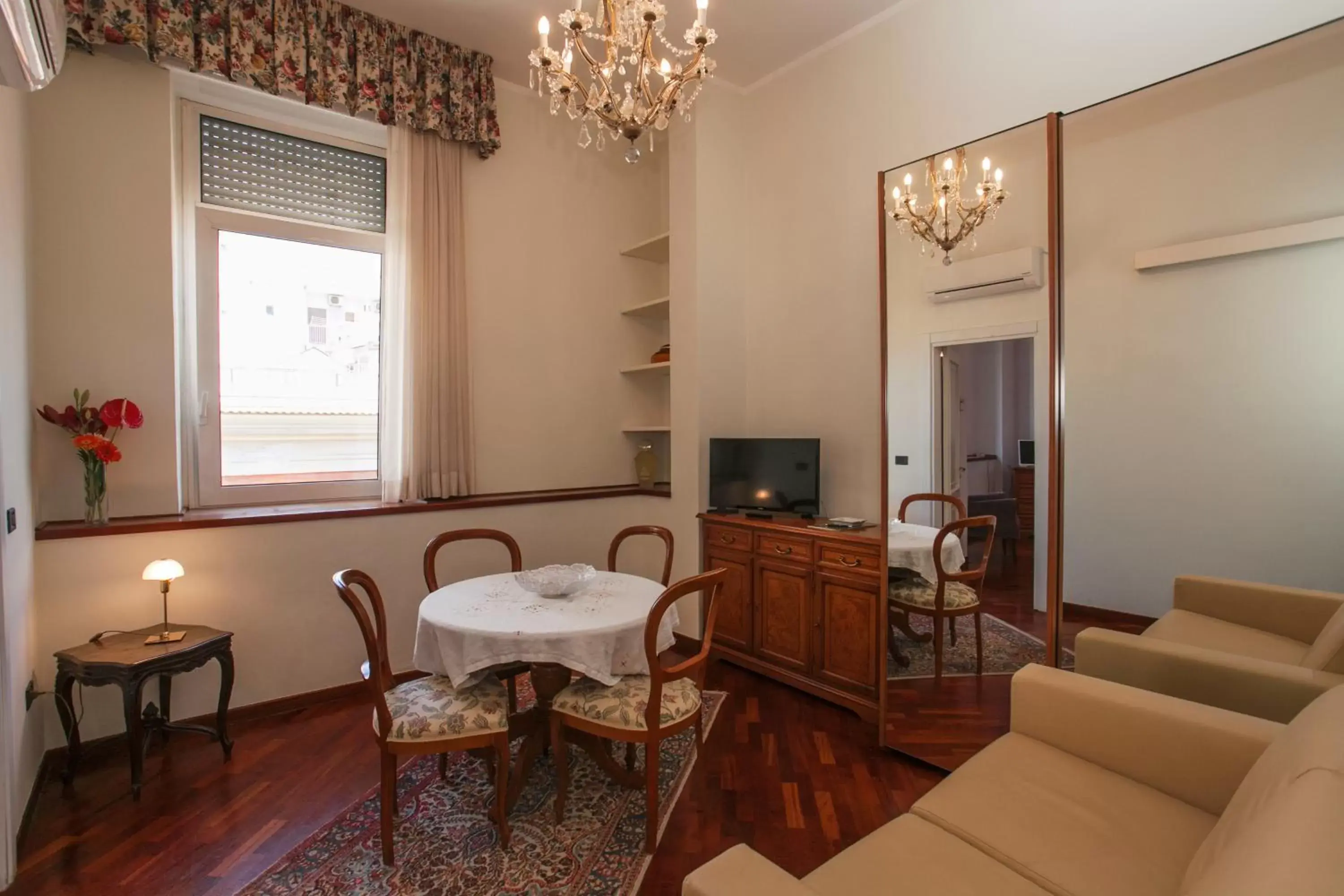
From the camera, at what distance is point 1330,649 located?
5.24 ft

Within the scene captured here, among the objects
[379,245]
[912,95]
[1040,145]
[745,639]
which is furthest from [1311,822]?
[379,245]

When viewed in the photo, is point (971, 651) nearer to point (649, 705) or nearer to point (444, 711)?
point (649, 705)

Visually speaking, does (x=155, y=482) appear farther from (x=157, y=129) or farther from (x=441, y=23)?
(x=441, y=23)

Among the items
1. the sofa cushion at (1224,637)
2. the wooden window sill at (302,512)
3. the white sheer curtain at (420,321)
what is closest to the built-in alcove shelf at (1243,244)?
the sofa cushion at (1224,637)

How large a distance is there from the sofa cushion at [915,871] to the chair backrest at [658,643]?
2.50 feet

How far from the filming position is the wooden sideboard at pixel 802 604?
2.86 metres

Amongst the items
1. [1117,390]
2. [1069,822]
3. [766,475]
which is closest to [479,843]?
[1069,822]

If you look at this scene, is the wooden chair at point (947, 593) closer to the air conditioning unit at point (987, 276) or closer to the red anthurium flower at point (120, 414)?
the air conditioning unit at point (987, 276)

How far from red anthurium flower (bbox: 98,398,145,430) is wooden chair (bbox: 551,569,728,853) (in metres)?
2.16

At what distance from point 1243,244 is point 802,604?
7.17ft

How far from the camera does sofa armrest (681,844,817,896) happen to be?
3.22 ft

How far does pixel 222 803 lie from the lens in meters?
2.24

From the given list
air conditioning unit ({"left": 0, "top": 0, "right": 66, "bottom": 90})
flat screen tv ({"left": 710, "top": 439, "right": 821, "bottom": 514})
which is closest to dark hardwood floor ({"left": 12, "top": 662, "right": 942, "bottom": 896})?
flat screen tv ({"left": 710, "top": 439, "right": 821, "bottom": 514})

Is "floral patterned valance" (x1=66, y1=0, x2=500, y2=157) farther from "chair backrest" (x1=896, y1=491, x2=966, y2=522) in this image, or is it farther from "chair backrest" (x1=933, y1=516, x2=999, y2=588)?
"chair backrest" (x1=933, y1=516, x2=999, y2=588)
